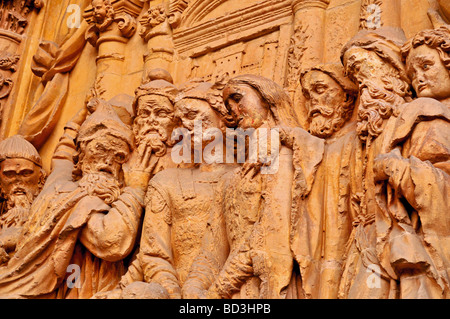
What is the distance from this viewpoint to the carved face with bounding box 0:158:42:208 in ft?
24.2

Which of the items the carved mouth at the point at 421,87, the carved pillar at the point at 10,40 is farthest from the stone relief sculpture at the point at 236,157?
the carved pillar at the point at 10,40

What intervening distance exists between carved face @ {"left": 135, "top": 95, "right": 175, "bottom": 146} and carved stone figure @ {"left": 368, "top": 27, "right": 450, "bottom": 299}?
209 centimetres

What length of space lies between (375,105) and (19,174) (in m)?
3.32

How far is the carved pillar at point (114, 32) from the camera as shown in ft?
26.3

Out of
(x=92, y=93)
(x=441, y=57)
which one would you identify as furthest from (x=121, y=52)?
(x=441, y=57)

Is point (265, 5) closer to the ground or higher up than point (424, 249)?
higher up

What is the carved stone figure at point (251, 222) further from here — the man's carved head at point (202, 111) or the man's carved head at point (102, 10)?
the man's carved head at point (102, 10)

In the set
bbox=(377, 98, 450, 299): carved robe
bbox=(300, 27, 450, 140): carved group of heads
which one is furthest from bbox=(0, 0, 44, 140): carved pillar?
bbox=(377, 98, 450, 299): carved robe

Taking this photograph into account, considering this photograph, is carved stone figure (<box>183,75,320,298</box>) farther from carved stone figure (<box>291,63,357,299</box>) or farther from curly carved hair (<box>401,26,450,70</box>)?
curly carved hair (<box>401,26,450,70</box>)

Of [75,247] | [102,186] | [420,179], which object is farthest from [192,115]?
[420,179]

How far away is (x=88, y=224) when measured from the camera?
21.0 feet

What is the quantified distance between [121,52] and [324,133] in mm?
2815

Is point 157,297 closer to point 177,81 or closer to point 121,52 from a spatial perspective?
point 177,81

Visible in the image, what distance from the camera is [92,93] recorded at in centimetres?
794
